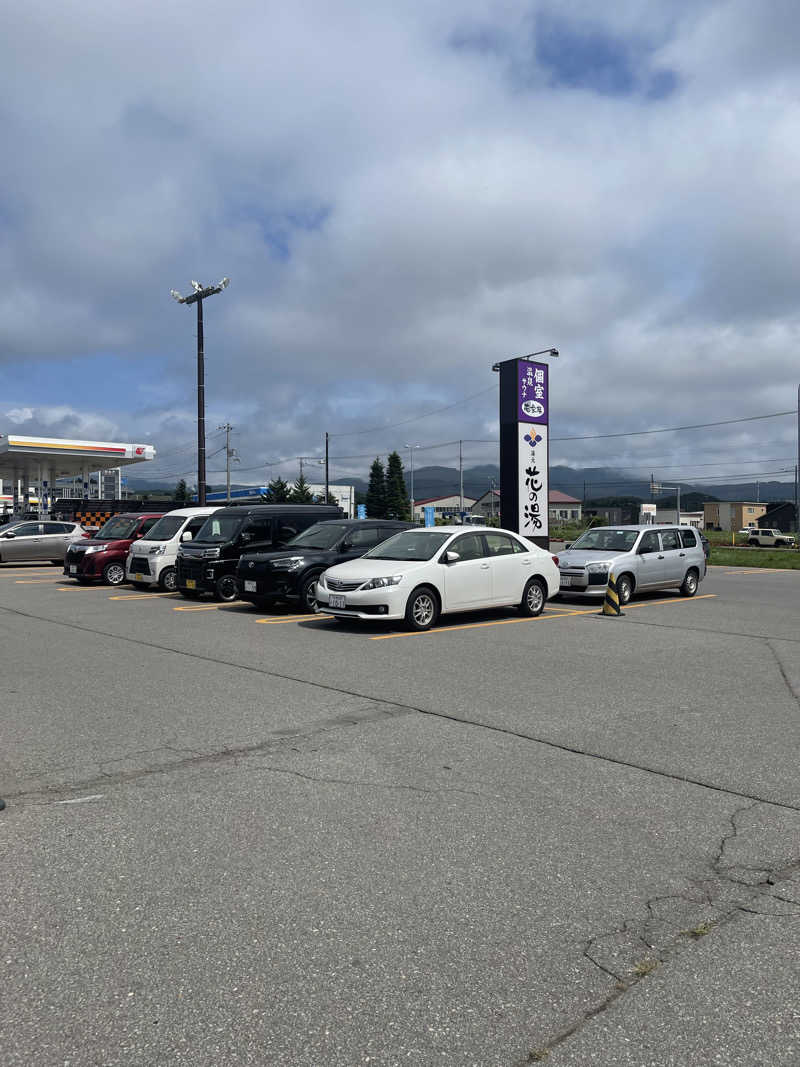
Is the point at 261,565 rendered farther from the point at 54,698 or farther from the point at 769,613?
the point at 769,613

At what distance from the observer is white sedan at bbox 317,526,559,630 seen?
39.8 ft

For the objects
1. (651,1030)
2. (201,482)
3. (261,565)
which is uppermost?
(201,482)

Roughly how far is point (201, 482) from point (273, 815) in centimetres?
2563

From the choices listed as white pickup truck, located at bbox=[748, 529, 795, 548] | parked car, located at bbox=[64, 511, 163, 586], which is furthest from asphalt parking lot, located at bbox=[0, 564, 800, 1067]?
white pickup truck, located at bbox=[748, 529, 795, 548]

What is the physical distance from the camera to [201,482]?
29.4 meters

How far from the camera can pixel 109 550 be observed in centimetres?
A: 2050

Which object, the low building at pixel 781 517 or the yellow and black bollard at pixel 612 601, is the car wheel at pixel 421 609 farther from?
the low building at pixel 781 517

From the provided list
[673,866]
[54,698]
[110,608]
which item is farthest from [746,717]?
[110,608]

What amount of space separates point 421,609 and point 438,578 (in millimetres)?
546

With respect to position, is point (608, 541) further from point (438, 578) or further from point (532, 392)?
point (532, 392)

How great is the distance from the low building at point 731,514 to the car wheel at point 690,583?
10453cm

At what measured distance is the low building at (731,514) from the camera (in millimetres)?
120250

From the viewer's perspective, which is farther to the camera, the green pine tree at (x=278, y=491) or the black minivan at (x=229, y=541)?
the green pine tree at (x=278, y=491)

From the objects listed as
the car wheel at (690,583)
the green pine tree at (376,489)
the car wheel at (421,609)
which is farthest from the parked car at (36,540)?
the green pine tree at (376,489)
